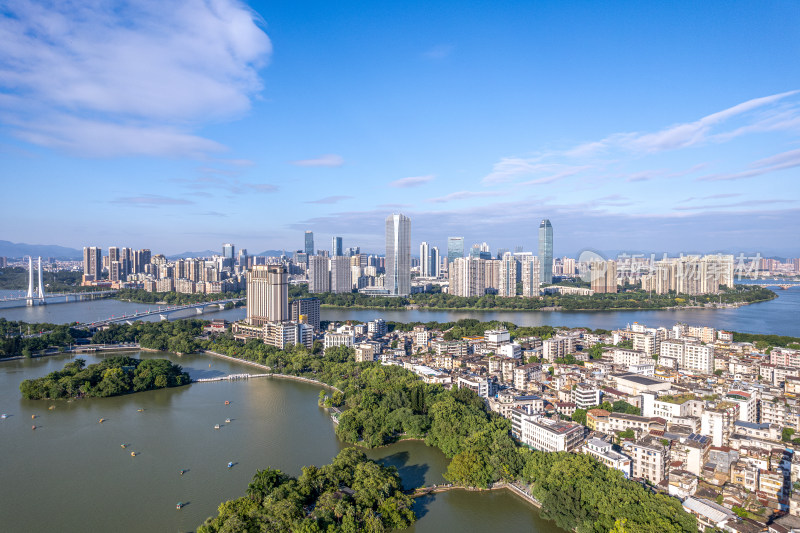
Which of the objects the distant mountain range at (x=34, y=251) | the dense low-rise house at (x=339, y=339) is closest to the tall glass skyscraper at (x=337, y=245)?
the dense low-rise house at (x=339, y=339)

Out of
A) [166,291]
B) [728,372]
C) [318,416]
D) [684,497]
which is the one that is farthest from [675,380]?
[166,291]

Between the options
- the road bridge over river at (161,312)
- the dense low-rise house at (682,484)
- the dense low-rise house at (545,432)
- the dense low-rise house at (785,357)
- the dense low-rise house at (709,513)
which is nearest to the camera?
the dense low-rise house at (709,513)

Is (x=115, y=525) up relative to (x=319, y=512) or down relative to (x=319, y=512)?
down

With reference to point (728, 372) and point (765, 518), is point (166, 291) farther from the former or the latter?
point (765, 518)

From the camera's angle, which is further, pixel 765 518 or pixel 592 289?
pixel 592 289

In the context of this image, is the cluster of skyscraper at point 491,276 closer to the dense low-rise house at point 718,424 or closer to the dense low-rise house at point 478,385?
the dense low-rise house at point 478,385

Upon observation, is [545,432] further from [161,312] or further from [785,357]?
[161,312]

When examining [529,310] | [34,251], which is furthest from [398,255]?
[34,251]
